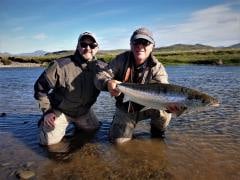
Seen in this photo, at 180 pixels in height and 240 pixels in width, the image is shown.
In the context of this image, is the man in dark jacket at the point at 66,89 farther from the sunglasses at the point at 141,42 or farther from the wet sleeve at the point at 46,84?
the sunglasses at the point at 141,42

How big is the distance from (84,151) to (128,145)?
37.6 inches

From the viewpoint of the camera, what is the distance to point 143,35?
21.0 feet

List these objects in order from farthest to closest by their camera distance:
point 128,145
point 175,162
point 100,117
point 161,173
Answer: point 100,117, point 128,145, point 175,162, point 161,173

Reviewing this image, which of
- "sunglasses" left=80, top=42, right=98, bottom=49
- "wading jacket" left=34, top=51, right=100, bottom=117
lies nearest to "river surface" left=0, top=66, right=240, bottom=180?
"wading jacket" left=34, top=51, right=100, bottom=117

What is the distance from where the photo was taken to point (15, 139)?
7.81 meters

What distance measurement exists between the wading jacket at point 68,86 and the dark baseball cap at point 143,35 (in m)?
1.13

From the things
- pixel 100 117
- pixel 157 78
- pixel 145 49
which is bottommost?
pixel 100 117

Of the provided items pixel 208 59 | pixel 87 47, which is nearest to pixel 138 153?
pixel 87 47

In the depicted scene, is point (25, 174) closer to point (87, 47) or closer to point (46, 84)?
point (46, 84)

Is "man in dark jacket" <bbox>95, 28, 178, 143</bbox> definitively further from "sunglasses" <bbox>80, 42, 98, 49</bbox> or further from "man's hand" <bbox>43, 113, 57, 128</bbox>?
"man's hand" <bbox>43, 113, 57, 128</bbox>

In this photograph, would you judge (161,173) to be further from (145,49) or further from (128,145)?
(145,49)

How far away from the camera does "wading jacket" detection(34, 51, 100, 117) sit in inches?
279

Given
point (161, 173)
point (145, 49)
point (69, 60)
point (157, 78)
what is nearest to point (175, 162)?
point (161, 173)

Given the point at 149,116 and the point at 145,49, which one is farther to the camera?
the point at 149,116
